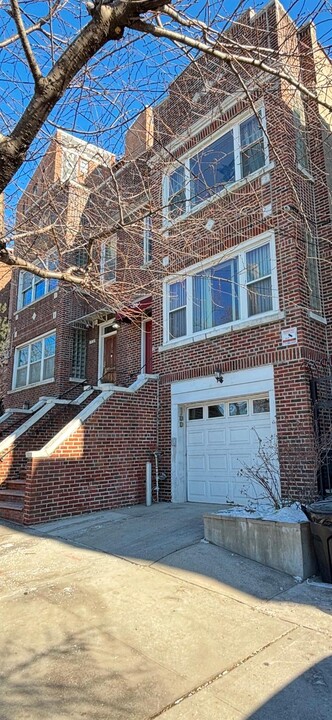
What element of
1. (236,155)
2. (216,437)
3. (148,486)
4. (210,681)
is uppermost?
(236,155)

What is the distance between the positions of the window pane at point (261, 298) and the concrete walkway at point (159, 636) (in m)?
4.53

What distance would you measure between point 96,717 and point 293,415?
18.8 ft

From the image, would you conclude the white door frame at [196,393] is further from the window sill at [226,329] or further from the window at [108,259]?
the window at [108,259]

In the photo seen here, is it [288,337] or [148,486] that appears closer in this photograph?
[288,337]

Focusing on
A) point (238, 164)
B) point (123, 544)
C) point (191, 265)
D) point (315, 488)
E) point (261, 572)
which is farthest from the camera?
point (191, 265)

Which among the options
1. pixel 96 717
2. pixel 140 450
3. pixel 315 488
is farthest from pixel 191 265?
pixel 96 717

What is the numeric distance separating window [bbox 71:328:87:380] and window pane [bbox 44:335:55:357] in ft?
3.32

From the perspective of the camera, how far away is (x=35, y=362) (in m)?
16.4

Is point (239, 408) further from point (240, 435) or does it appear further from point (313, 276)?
point (313, 276)

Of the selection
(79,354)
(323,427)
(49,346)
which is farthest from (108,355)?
(323,427)

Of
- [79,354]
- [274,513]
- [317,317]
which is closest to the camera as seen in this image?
[274,513]

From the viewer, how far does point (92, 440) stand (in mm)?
8992

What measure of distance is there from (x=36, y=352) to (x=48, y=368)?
134cm

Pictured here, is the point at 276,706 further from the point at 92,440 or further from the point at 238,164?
the point at 238,164
